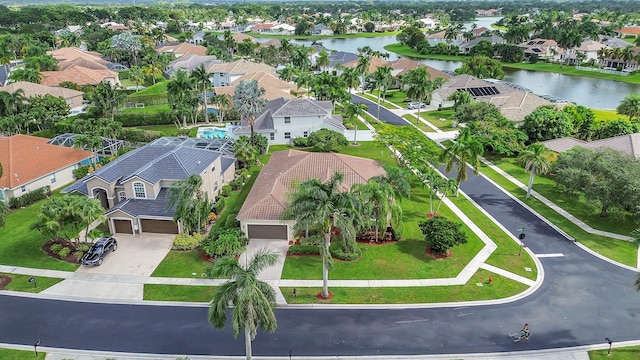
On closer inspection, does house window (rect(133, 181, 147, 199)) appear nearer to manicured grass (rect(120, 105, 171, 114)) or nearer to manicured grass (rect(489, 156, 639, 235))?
manicured grass (rect(120, 105, 171, 114))

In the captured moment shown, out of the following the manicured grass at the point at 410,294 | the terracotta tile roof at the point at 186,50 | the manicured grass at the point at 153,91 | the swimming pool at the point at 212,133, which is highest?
the terracotta tile roof at the point at 186,50

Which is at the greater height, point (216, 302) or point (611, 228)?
point (216, 302)

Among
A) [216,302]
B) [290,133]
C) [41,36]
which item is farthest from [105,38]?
[216,302]

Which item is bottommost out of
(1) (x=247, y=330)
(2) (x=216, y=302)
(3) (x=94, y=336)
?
(3) (x=94, y=336)

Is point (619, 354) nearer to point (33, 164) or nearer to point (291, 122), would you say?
point (291, 122)

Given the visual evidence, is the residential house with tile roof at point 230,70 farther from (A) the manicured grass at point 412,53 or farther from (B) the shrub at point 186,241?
(A) the manicured grass at point 412,53


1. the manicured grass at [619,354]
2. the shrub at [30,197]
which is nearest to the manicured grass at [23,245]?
the shrub at [30,197]

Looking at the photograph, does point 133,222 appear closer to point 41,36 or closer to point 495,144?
point 495,144
